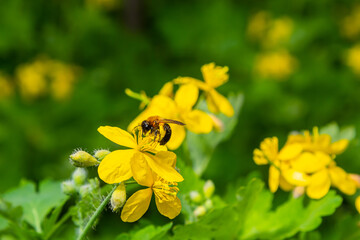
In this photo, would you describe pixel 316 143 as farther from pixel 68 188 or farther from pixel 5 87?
pixel 5 87

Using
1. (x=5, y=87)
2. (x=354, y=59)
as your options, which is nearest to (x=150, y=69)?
(x=5, y=87)

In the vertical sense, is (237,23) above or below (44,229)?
above

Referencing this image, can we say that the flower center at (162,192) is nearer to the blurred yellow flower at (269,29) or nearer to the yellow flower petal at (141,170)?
the yellow flower petal at (141,170)

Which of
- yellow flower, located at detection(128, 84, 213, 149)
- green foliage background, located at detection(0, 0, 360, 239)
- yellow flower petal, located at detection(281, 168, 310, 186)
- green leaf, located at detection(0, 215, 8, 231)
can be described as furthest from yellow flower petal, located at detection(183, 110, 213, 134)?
green foliage background, located at detection(0, 0, 360, 239)

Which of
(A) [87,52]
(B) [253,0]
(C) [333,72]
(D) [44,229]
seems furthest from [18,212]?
(B) [253,0]

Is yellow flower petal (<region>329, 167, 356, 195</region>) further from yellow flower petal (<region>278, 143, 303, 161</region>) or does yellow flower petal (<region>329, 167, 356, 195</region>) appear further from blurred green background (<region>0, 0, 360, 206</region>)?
blurred green background (<region>0, 0, 360, 206</region>)

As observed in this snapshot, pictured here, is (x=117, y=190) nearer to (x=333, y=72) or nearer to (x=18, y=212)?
(x=18, y=212)

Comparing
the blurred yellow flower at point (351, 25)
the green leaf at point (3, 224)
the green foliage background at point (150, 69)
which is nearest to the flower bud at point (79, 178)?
the green leaf at point (3, 224)
